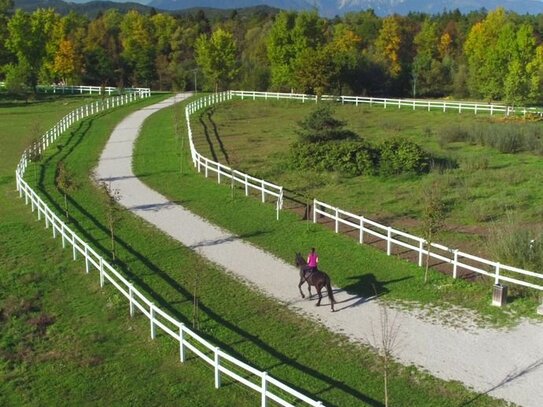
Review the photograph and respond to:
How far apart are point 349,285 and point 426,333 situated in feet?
9.94

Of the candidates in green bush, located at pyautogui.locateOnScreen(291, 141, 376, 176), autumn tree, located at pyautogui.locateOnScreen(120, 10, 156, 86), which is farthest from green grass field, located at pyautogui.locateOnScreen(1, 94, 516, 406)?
autumn tree, located at pyautogui.locateOnScreen(120, 10, 156, 86)

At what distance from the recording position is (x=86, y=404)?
11.3 metres

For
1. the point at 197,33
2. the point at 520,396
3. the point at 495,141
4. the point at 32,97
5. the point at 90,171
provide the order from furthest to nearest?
the point at 197,33 → the point at 32,97 → the point at 495,141 → the point at 90,171 → the point at 520,396

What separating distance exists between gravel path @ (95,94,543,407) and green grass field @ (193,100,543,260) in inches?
203

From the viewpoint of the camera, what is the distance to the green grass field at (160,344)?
1124 cm

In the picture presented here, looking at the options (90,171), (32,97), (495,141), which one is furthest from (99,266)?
(32,97)

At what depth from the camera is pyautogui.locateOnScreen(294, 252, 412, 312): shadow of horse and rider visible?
14.3m

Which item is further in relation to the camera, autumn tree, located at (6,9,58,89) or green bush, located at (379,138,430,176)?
autumn tree, located at (6,9,58,89)

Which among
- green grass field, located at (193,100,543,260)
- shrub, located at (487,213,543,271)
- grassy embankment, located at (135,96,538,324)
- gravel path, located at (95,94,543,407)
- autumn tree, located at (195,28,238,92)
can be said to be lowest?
gravel path, located at (95,94,543,407)

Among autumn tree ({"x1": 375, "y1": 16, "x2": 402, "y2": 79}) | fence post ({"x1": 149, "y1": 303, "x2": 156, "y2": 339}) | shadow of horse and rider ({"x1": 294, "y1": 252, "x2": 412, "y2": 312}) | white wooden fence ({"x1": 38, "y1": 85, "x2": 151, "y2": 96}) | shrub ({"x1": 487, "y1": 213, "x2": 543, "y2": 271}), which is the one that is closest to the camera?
fence post ({"x1": 149, "y1": 303, "x2": 156, "y2": 339})

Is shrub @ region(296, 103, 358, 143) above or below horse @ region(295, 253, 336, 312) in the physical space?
above

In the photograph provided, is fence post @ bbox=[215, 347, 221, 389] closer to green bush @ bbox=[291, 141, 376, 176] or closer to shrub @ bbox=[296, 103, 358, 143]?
green bush @ bbox=[291, 141, 376, 176]

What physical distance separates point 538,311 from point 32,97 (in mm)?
Result: 65797

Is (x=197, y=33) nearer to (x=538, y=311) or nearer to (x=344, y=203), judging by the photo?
(x=344, y=203)
